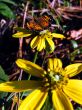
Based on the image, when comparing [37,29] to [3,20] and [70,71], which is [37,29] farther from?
[3,20]

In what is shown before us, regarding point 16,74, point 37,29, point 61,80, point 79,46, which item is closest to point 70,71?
point 61,80

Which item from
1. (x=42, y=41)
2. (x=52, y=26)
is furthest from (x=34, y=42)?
(x=52, y=26)

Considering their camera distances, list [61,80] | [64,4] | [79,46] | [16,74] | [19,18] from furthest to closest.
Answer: [64,4]
[19,18]
[79,46]
[16,74]
[61,80]

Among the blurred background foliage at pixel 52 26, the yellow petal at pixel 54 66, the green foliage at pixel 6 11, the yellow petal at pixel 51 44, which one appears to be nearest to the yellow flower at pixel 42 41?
the yellow petal at pixel 51 44

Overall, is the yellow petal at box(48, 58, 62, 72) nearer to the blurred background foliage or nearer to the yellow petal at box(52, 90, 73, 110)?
the yellow petal at box(52, 90, 73, 110)

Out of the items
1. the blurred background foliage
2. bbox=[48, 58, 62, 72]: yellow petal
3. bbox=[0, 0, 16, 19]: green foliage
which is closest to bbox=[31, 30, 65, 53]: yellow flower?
bbox=[48, 58, 62, 72]: yellow petal

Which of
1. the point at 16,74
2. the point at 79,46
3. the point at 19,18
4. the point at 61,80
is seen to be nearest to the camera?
the point at 61,80
